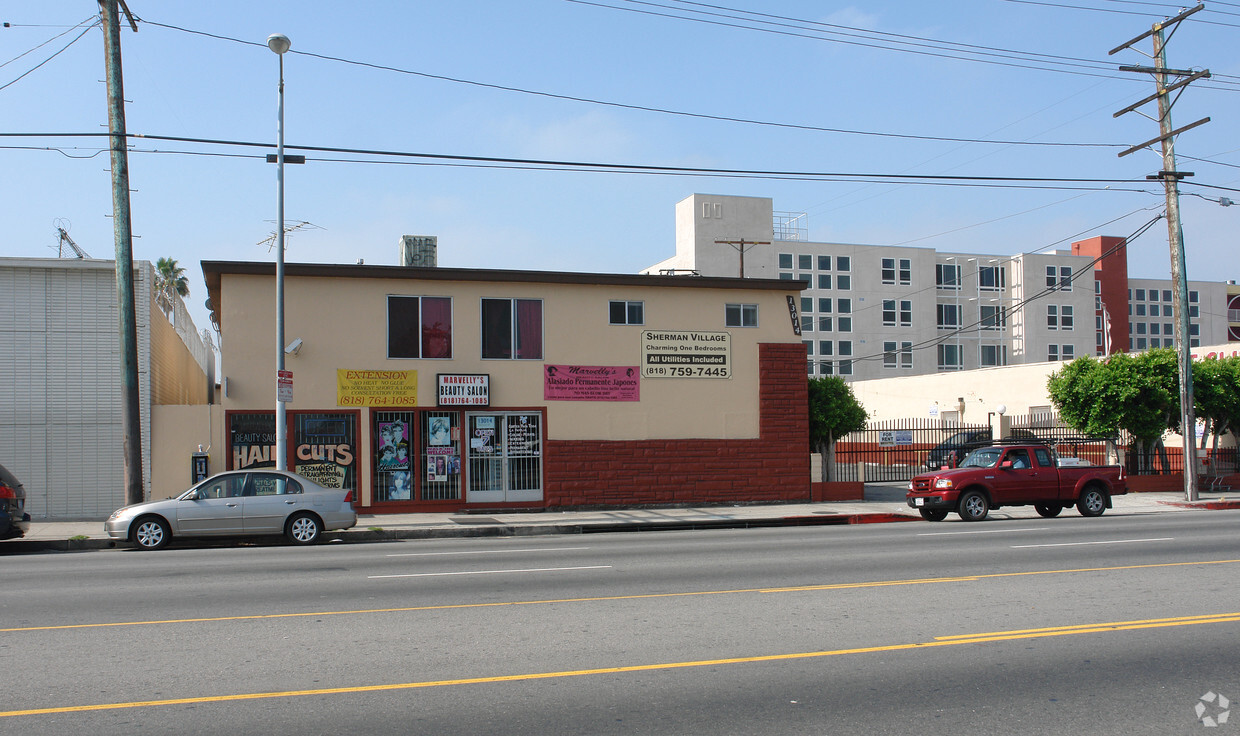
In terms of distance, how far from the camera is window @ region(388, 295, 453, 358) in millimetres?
22109

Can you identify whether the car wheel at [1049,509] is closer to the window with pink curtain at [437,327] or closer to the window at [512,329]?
the window at [512,329]

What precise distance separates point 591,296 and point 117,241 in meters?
10.2

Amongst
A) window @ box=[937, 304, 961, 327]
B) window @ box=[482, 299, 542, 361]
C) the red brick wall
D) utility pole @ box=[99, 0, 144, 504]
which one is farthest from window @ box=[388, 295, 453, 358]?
window @ box=[937, 304, 961, 327]

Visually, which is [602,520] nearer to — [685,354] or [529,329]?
[529,329]

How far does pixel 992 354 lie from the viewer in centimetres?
7281

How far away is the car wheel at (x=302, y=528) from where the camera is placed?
642 inches

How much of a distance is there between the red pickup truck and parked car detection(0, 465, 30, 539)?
16.8m

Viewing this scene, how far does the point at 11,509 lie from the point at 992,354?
6885cm

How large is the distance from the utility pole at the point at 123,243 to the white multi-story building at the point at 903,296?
158 feet

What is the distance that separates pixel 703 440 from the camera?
934 inches

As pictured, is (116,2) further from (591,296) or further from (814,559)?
(814,559)

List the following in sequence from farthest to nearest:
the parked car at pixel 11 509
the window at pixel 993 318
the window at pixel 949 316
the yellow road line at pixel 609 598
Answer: the window at pixel 993 318 < the window at pixel 949 316 < the parked car at pixel 11 509 < the yellow road line at pixel 609 598

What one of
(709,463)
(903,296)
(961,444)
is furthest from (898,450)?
(903,296)

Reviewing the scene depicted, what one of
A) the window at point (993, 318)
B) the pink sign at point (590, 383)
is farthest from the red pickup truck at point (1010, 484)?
the window at point (993, 318)
